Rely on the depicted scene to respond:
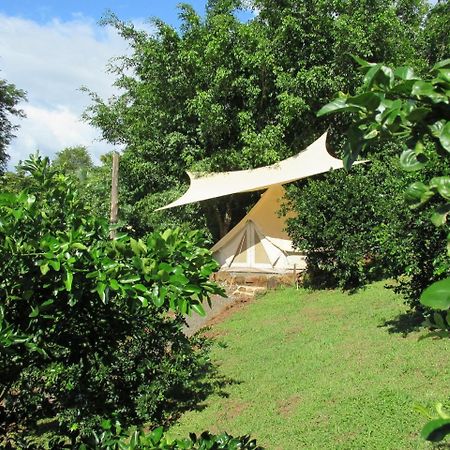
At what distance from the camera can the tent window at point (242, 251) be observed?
15625 mm

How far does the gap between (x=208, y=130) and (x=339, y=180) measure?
5.59 m

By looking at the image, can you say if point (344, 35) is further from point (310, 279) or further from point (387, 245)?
point (387, 245)

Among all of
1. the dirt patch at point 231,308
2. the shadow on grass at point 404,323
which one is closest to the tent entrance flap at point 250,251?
the dirt patch at point 231,308

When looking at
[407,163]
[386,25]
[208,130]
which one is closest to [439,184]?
[407,163]

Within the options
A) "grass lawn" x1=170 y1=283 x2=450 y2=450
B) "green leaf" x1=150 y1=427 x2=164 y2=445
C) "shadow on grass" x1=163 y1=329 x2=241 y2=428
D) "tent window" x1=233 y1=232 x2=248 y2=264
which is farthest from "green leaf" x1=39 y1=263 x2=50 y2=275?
"tent window" x1=233 y1=232 x2=248 y2=264

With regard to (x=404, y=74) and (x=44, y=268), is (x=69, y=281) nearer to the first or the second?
(x=44, y=268)

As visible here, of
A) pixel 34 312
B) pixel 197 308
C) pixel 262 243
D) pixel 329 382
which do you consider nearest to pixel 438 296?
pixel 197 308

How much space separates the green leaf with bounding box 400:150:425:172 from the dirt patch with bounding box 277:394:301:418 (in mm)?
4695

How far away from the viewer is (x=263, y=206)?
1564cm

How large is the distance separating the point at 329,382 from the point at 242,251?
975 cm

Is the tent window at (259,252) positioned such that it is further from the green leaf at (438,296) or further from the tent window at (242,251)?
the green leaf at (438,296)

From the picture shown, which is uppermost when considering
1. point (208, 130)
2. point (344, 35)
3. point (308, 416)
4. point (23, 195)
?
point (344, 35)

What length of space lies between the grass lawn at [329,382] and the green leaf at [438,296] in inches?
148

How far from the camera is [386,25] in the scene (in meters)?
16.0
